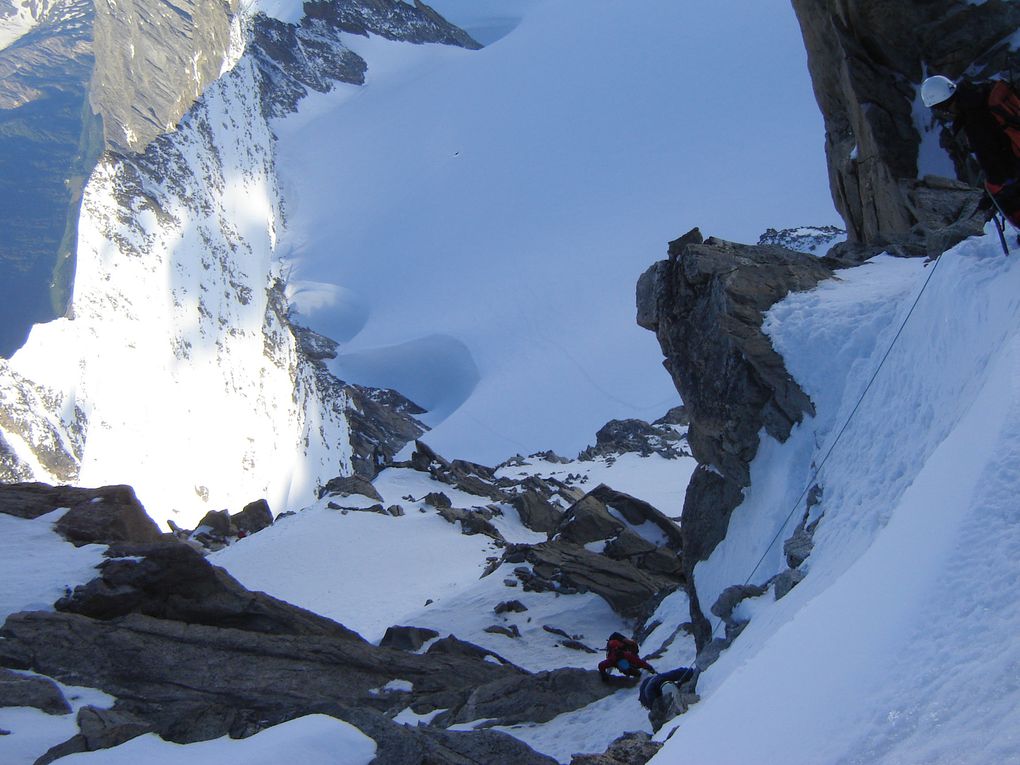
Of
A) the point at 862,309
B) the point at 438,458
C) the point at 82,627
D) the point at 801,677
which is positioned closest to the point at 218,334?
the point at 438,458

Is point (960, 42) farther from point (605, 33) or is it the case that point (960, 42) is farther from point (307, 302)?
point (605, 33)

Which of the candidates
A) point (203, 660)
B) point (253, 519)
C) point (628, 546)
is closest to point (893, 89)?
point (628, 546)

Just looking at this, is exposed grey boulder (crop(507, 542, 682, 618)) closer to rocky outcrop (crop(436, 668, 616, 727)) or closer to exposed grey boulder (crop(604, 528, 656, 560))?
exposed grey boulder (crop(604, 528, 656, 560))

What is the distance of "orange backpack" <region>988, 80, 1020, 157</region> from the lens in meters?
4.94

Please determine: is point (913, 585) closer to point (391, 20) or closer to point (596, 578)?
point (596, 578)

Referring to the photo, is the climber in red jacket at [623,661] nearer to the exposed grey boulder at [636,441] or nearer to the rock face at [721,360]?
the rock face at [721,360]

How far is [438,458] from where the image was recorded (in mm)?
20844

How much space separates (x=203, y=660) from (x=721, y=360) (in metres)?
4.81

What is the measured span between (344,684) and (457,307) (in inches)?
1289

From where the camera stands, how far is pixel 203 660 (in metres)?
7.06

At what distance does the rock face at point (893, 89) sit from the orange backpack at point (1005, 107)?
2725 millimetres

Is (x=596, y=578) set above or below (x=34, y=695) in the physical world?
below

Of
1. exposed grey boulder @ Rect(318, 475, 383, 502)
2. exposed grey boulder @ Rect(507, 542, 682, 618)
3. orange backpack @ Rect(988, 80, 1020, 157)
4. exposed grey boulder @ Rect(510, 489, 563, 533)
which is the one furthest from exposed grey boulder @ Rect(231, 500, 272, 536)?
orange backpack @ Rect(988, 80, 1020, 157)

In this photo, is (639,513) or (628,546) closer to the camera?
(628,546)
